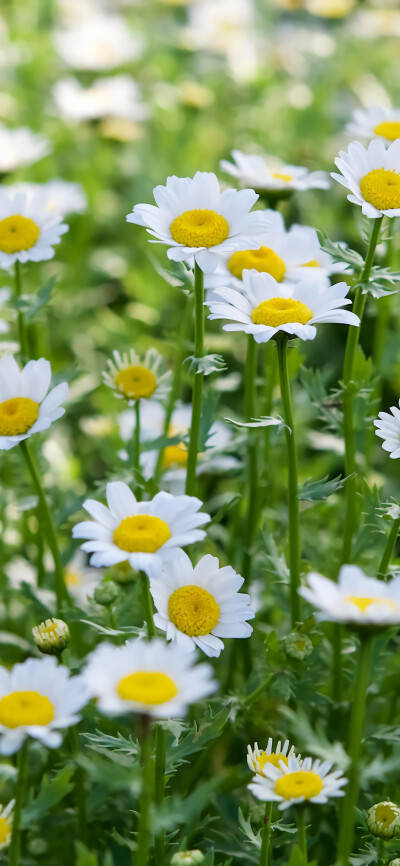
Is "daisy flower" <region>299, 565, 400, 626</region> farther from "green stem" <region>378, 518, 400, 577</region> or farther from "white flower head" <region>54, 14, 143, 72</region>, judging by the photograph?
"white flower head" <region>54, 14, 143, 72</region>

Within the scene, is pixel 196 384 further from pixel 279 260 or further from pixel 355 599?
pixel 355 599

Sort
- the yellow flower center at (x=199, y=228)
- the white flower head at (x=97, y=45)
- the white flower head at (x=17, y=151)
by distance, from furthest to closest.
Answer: the white flower head at (x=97, y=45)
the white flower head at (x=17, y=151)
the yellow flower center at (x=199, y=228)

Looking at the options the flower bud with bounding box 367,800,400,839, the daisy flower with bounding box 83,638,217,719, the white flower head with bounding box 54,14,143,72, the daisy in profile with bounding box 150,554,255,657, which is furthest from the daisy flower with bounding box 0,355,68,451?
the white flower head with bounding box 54,14,143,72

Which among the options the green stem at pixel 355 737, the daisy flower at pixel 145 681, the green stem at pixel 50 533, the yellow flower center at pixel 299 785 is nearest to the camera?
the daisy flower at pixel 145 681

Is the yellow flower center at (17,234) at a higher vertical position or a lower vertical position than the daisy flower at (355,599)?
higher

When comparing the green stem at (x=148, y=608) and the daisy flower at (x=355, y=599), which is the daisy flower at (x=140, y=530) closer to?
the green stem at (x=148, y=608)

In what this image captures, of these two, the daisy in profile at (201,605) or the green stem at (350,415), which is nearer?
the daisy in profile at (201,605)

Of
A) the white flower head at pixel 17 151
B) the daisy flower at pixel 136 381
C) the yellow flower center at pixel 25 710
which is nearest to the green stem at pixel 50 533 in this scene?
the daisy flower at pixel 136 381

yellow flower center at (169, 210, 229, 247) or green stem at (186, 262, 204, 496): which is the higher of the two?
yellow flower center at (169, 210, 229, 247)
